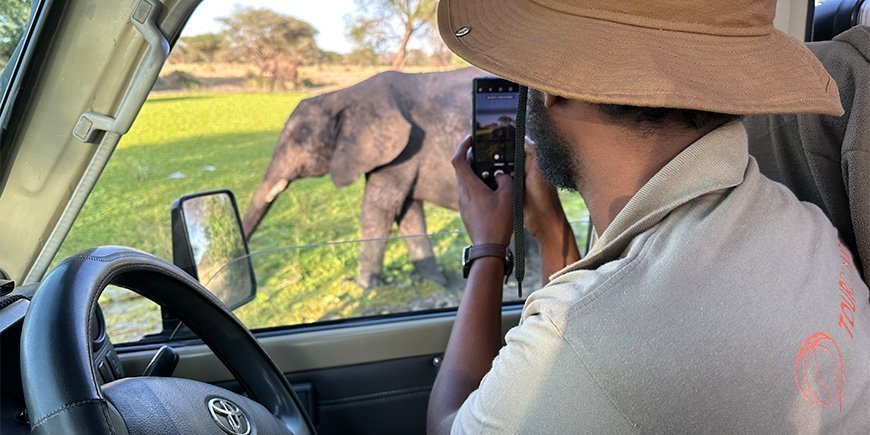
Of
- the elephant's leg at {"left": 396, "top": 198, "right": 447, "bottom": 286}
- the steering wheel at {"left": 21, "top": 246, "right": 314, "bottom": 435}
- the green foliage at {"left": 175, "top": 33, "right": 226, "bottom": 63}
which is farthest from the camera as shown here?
the green foliage at {"left": 175, "top": 33, "right": 226, "bottom": 63}

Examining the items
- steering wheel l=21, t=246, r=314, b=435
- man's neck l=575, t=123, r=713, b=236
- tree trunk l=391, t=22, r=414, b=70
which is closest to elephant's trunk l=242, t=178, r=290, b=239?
tree trunk l=391, t=22, r=414, b=70

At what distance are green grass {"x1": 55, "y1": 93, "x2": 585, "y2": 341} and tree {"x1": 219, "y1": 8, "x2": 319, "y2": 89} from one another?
0.17 metres

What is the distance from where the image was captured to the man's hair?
73cm

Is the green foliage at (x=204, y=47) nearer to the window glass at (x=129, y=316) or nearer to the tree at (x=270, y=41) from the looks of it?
the tree at (x=270, y=41)

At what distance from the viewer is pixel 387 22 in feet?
10.5

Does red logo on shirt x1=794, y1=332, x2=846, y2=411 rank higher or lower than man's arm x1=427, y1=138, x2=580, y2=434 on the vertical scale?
higher

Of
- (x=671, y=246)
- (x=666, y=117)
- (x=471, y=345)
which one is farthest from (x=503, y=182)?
(x=671, y=246)

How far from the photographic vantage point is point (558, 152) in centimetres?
82

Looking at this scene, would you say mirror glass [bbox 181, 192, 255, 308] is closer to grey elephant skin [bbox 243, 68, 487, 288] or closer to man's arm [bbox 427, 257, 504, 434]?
man's arm [bbox 427, 257, 504, 434]

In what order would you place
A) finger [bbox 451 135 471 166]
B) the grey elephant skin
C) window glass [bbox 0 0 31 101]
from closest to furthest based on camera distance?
1. window glass [bbox 0 0 31 101]
2. finger [bbox 451 135 471 166]
3. the grey elephant skin

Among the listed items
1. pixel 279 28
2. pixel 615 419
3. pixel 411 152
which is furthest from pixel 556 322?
pixel 411 152

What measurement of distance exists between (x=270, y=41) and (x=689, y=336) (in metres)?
3.16

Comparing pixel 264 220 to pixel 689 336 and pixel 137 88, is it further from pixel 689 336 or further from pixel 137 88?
pixel 689 336

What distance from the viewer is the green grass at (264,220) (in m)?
1.64
